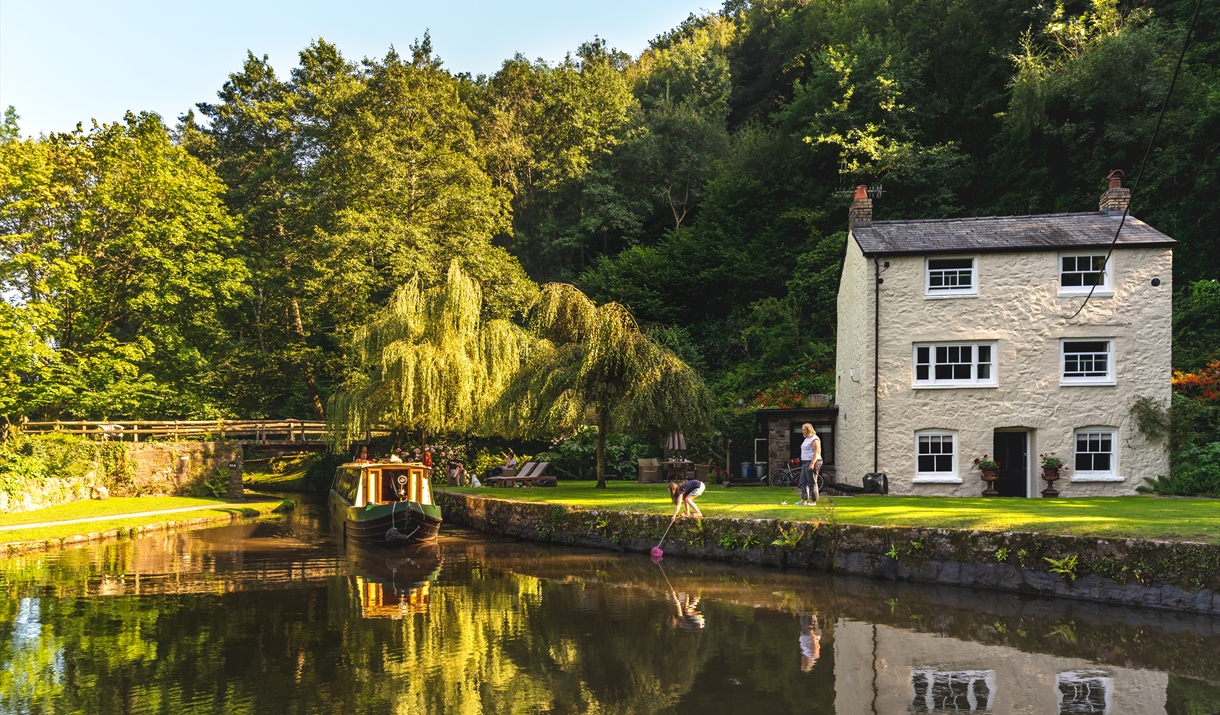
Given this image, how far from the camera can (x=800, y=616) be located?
39.3 ft

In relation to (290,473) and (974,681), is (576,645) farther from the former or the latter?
(290,473)

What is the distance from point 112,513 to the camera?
24.8 metres

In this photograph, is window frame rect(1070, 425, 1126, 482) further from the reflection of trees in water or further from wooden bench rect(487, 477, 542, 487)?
wooden bench rect(487, 477, 542, 487)

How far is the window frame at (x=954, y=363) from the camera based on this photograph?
2369 cm

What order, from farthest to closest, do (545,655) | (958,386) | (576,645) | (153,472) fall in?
1. (153,472)
2. (958,386)
3. (576,645)
4. (545,655)

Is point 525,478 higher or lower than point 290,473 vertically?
higher

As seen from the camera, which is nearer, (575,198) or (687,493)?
(687,493)

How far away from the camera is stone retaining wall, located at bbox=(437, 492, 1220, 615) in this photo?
12508 millimetres

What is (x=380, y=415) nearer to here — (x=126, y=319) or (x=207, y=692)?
(x=126, y=319)

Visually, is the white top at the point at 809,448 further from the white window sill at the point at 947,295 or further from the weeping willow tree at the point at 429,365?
the weeping willow tree at the point at 429,365

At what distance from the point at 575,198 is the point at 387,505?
33880 millimetres

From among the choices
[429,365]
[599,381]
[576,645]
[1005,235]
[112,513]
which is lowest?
[112,513]

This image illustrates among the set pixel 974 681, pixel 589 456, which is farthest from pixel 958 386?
pixel 974 681

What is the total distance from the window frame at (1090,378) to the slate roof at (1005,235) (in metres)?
2.60
